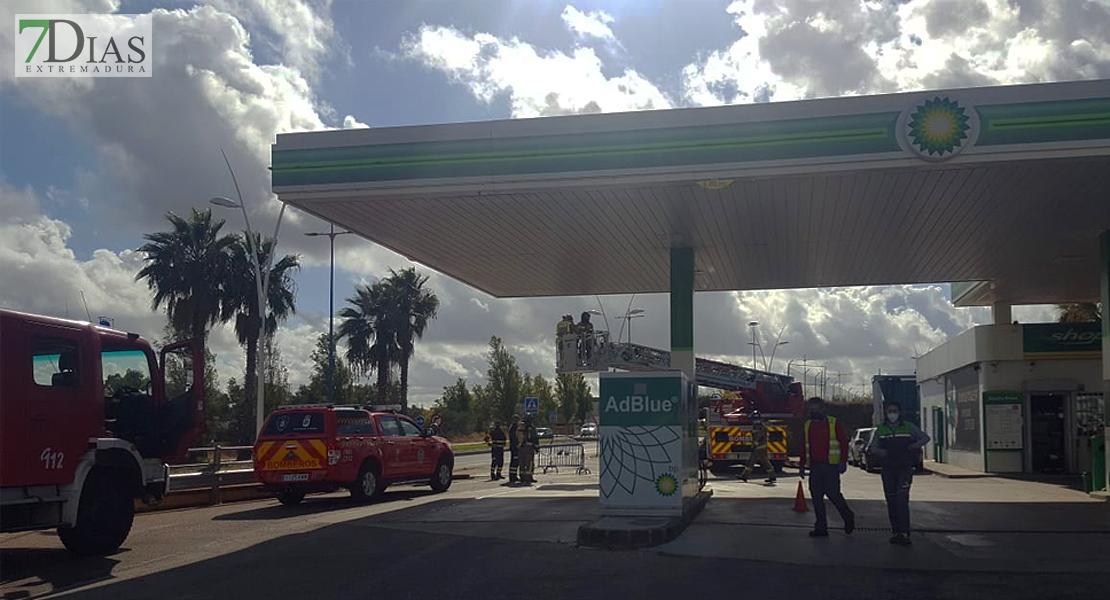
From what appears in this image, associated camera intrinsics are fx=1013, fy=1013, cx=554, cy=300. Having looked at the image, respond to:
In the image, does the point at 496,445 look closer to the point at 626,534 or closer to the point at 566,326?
the point at 566,326

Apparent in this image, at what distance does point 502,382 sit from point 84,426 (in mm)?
56417

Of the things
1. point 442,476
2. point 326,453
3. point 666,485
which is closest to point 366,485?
point 326,453

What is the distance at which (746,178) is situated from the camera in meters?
15.0

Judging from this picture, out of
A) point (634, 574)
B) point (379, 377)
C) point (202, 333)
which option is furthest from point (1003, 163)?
point (379, 377)

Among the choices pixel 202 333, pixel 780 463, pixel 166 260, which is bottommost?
pixel 780 463

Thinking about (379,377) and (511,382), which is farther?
(511,382)

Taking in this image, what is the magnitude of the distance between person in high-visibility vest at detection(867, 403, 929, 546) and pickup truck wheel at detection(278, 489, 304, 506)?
10.6m

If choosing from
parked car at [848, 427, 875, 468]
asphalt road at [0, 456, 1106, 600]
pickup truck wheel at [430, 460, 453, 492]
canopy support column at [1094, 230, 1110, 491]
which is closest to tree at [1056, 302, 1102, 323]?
parked car at [848, 427, 875, 468]

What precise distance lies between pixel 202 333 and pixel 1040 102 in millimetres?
30236

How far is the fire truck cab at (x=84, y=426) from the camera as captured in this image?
34.1ft

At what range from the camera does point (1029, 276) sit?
2417cm


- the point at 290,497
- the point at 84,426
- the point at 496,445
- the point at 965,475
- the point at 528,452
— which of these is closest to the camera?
the point at 84,426

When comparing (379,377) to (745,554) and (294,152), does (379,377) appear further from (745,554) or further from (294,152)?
(745,554)

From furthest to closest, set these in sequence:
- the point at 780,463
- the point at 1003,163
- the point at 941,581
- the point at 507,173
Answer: the point at 780,463 < the point at 507,173 < the point at 1003,163 < the point at 941,581
